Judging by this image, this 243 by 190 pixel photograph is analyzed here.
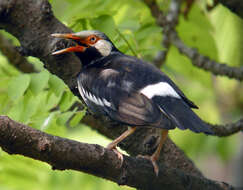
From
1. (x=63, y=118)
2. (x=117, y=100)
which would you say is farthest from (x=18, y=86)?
(x=117, y=100)

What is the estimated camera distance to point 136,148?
4547 millimetres

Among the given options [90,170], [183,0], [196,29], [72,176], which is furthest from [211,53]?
[90,170]

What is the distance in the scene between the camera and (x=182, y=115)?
3.94 metres

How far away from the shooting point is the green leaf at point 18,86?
412cm

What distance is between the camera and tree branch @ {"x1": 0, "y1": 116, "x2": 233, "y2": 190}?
3.04 m

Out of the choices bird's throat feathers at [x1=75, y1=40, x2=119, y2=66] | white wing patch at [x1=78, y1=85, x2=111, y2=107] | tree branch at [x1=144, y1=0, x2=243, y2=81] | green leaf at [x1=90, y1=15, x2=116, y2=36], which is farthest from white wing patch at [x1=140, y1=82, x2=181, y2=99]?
tree branch at [x1=144, y1=0, x2=243, y2=81]

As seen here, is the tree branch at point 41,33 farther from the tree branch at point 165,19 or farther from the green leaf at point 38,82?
the tree branch at point 165,19

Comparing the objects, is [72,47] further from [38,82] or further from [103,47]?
[103,47]

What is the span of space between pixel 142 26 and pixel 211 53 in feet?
3.35

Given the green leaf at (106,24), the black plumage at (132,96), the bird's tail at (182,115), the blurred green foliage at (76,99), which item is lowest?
the blurred green foliage at (76,99)

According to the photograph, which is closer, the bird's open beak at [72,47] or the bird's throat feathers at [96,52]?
the bird's open beak at [72,47]

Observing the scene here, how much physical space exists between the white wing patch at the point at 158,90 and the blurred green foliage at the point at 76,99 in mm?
531

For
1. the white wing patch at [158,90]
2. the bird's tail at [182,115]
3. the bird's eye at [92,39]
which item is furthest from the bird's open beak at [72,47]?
the bird's tail at [182,115]

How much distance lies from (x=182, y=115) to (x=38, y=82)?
→ 126cm
